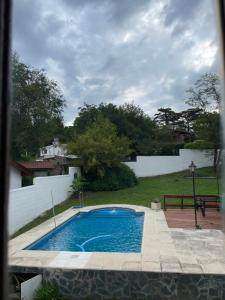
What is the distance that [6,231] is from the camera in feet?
2.64

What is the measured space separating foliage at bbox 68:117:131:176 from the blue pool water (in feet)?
18.3

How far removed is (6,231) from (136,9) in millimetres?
2246

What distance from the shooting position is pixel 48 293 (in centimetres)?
640

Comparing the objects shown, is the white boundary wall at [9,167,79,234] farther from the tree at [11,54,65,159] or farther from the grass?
the tree at [11,54,65,159]

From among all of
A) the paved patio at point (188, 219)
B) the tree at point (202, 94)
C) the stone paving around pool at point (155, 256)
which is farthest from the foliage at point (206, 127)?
the stone paving around pool at point (155, 256)

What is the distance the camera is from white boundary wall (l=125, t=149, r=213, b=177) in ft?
87.9

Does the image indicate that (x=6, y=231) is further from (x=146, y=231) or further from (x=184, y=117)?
(x=184, y=117)

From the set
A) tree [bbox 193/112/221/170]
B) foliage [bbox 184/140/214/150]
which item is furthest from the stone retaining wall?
foliage [bbox 184/140/214/150]

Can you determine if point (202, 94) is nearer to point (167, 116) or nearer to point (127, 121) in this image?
point (127, 121)

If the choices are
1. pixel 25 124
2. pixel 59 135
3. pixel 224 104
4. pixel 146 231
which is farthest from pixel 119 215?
pixel 59 135

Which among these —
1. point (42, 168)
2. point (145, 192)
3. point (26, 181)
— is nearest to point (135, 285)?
point (26, 181)

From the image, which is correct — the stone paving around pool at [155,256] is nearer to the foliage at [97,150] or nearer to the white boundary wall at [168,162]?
the foliage at [97,150]

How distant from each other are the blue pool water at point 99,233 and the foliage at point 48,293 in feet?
7.92

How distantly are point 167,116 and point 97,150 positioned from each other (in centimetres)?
2452
